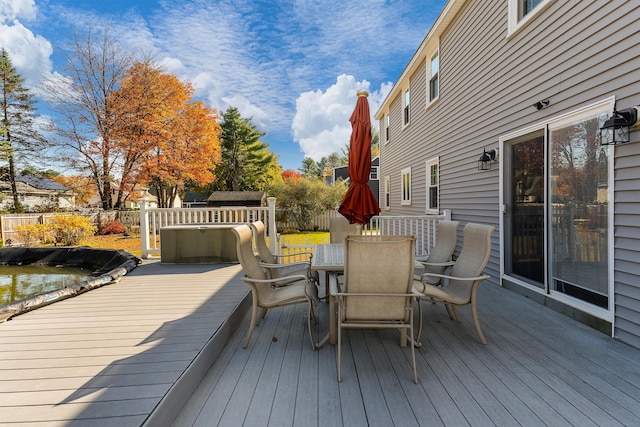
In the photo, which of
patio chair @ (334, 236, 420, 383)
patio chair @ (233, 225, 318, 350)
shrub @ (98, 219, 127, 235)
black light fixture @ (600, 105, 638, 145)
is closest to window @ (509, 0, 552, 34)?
black light fixture @ (600, 105, 638, 145)

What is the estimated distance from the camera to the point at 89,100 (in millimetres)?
14797

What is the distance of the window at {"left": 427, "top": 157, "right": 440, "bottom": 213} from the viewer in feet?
23.6

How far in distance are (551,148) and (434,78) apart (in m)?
4.61

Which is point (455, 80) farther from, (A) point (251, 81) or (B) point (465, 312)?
(A) point (251, 81)

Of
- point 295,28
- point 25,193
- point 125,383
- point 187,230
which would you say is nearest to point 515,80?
point 125,383

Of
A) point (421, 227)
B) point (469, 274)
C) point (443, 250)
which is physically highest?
point (421, 227)

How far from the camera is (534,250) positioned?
12.5ft

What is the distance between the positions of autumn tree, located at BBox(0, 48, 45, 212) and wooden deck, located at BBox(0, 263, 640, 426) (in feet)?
66.0

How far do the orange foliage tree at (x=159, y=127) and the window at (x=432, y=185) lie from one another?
13274mm

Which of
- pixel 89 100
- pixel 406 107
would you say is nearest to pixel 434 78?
pixel 406 107

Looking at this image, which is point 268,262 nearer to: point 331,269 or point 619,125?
point 331,269

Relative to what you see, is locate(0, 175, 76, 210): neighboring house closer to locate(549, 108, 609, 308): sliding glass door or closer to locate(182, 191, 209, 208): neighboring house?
locate(182, 191, 209, 208): neighboring house

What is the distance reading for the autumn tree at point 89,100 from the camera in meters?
14.6

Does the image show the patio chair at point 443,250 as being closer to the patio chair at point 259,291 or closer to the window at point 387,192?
the patio chair at point 259,291
